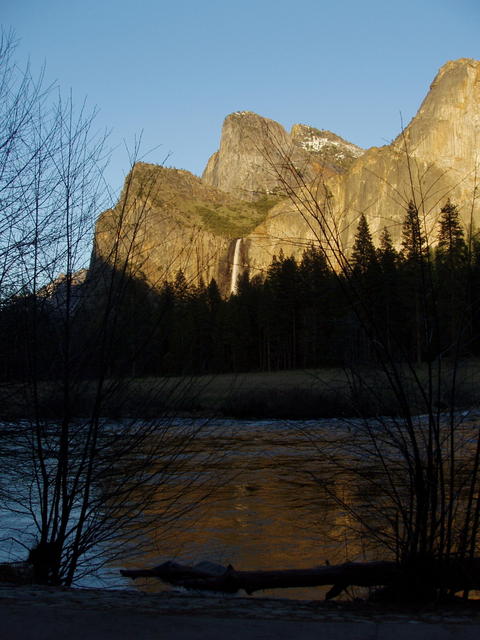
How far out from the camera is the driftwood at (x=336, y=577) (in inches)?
157

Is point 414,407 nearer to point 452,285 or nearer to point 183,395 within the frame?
point 452,285

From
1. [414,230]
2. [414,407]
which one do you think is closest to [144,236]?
[414,230]

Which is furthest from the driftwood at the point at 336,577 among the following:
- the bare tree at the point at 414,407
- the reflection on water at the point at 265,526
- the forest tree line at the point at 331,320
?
the forest tree line at the point at 331,320

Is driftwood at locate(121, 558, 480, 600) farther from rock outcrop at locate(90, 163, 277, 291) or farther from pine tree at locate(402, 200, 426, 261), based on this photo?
rock outcrop at locate(90, 163, 277, 291)

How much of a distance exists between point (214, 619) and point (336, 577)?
6.86 ft

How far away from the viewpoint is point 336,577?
15.8ft

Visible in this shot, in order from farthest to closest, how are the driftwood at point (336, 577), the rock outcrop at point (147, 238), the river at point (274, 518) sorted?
1. the river at point (274, 518)
2. the rock outcrop at point (147, 238)
3. the driftwood at point (336, 577)

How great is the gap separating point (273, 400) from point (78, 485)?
77.1ft

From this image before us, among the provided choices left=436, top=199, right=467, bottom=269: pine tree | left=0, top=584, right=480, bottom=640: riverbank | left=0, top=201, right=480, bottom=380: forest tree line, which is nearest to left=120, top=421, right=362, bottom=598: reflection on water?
left=0, top=201, right=480, bottom=380: forest tree line

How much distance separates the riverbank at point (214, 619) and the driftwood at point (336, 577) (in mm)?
326

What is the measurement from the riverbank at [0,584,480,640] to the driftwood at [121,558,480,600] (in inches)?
12.8

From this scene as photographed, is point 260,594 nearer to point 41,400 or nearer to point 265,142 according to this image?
point 41,400

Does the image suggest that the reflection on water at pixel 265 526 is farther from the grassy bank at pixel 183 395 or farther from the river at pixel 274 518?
the grassy bank at pixel 183 395

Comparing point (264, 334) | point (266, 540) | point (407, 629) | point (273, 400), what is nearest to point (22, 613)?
point (407, 629)
